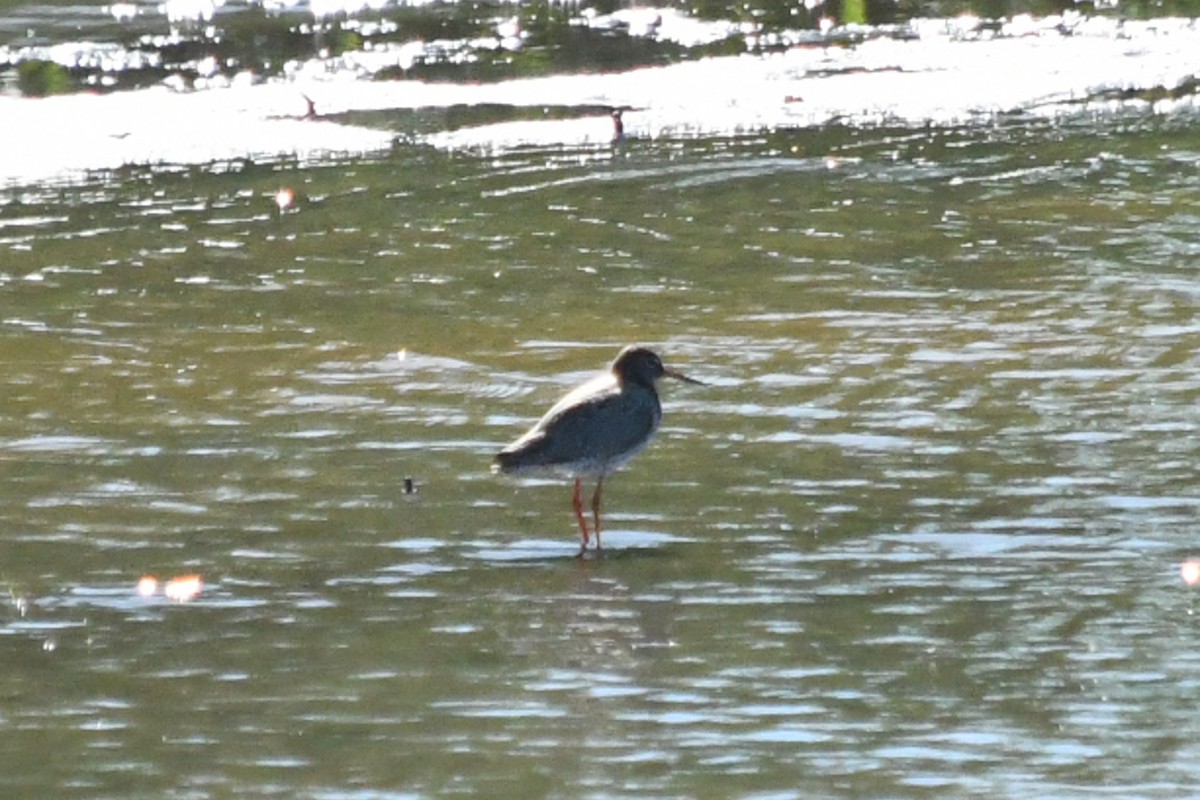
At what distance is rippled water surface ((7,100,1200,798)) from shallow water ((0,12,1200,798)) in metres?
0.03

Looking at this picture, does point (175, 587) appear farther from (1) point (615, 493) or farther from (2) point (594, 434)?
(1) point (615, 493)

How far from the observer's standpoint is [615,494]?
38.8 ft

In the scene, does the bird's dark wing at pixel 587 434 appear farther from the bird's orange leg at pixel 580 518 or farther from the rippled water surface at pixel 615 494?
the rippled water surface at pixel 615 494

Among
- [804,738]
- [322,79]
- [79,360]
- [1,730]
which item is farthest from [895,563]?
[322,79]

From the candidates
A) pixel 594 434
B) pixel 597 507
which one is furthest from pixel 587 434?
pixel 597 507

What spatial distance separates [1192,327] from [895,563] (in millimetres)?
5017

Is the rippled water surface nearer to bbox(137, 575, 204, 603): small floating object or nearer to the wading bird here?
bbox(137, 575, 204, 603): small floating object

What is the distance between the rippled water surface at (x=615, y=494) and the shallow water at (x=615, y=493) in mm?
25

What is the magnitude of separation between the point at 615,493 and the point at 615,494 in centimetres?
2

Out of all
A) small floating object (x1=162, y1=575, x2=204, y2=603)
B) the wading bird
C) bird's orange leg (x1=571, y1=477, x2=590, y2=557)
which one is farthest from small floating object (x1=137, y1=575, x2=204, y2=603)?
bird's orange leg (x1=571, y1=477, x2=590, y2=557)

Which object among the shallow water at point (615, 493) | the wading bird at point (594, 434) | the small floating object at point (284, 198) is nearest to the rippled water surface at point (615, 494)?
the shallow water at point (615, 493)

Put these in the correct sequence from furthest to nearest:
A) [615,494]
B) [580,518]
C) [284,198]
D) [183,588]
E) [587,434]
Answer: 1. [284,198]
2. [615,494]
3. [587,434]
4. [580,518]
5. [183,588]

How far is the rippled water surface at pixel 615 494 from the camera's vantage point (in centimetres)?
820

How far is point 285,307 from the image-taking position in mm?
16406
